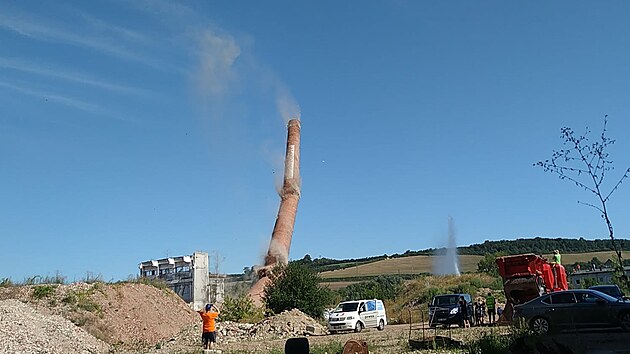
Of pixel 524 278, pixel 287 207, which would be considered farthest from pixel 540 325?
pixel 287 207

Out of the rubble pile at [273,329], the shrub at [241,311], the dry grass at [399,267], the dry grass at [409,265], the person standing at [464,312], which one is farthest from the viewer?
the dry grass at [399,267]

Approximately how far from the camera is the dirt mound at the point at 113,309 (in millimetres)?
33812

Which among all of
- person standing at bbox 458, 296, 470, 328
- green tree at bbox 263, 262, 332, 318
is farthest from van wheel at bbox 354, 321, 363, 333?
green tree at bbox 263, 262, 332, 318

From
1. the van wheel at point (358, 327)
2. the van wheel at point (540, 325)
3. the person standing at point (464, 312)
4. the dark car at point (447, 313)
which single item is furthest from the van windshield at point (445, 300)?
the van wheel at point (540, 325)

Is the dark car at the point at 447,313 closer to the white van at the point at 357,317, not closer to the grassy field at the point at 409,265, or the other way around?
the white van at the point at 357,317

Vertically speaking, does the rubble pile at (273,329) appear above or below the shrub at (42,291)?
below

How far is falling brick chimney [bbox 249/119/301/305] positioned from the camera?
5509 cm

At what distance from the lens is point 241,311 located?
4162 cm

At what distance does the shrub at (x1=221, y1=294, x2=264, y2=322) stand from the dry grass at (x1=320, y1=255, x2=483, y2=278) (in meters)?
57.0

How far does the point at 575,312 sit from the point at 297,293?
24429mm

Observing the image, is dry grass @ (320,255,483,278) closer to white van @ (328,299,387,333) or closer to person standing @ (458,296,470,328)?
white van @ (328,299,387,333)

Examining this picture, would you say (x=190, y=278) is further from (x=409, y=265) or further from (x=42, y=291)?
(x=409, y=265)

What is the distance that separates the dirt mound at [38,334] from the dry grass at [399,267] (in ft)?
233

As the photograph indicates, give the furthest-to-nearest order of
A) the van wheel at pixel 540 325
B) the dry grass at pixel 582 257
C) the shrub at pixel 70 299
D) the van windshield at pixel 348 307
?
the dry grass at pixel 582 257
the shrub at pixel 70 299
the van windshield at pixel 348 307
the van wheel at pixel 540 325
